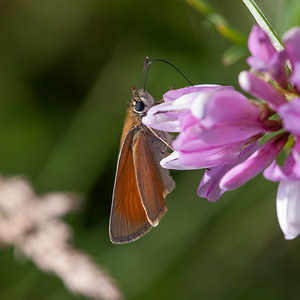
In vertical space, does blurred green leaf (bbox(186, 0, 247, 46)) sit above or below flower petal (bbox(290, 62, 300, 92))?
below

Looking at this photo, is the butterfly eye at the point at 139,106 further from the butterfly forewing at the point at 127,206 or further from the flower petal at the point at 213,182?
the flower petal at the point at 213,182

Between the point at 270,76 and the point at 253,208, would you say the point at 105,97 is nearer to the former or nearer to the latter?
the point at 253,208

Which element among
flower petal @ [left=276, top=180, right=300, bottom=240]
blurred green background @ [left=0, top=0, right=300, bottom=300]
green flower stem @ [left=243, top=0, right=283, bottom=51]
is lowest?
blurred green background @ [left=0, top=0, right=300, bottom=300]

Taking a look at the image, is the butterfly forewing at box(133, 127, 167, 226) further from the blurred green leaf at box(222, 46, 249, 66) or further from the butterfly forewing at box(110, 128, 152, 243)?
the blurred green leaf at box(222, 46, 249, 66)

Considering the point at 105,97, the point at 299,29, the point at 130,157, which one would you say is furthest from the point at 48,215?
the point at 299,29

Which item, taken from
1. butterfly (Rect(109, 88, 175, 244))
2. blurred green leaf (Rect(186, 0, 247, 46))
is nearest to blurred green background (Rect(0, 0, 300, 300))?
blurred green leaf (Rect(186, 0, 247, 46))

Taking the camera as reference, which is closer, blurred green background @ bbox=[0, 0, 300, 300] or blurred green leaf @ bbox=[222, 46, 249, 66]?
blurred green leaf @ bbox=[222, 46, 249, 66]

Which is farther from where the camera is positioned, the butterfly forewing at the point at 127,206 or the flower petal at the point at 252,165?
Answer: the butterfly forewing at the point at 127,206

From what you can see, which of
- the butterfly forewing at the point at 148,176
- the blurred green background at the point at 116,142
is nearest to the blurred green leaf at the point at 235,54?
the butterfly forewing at the point at 148,176
